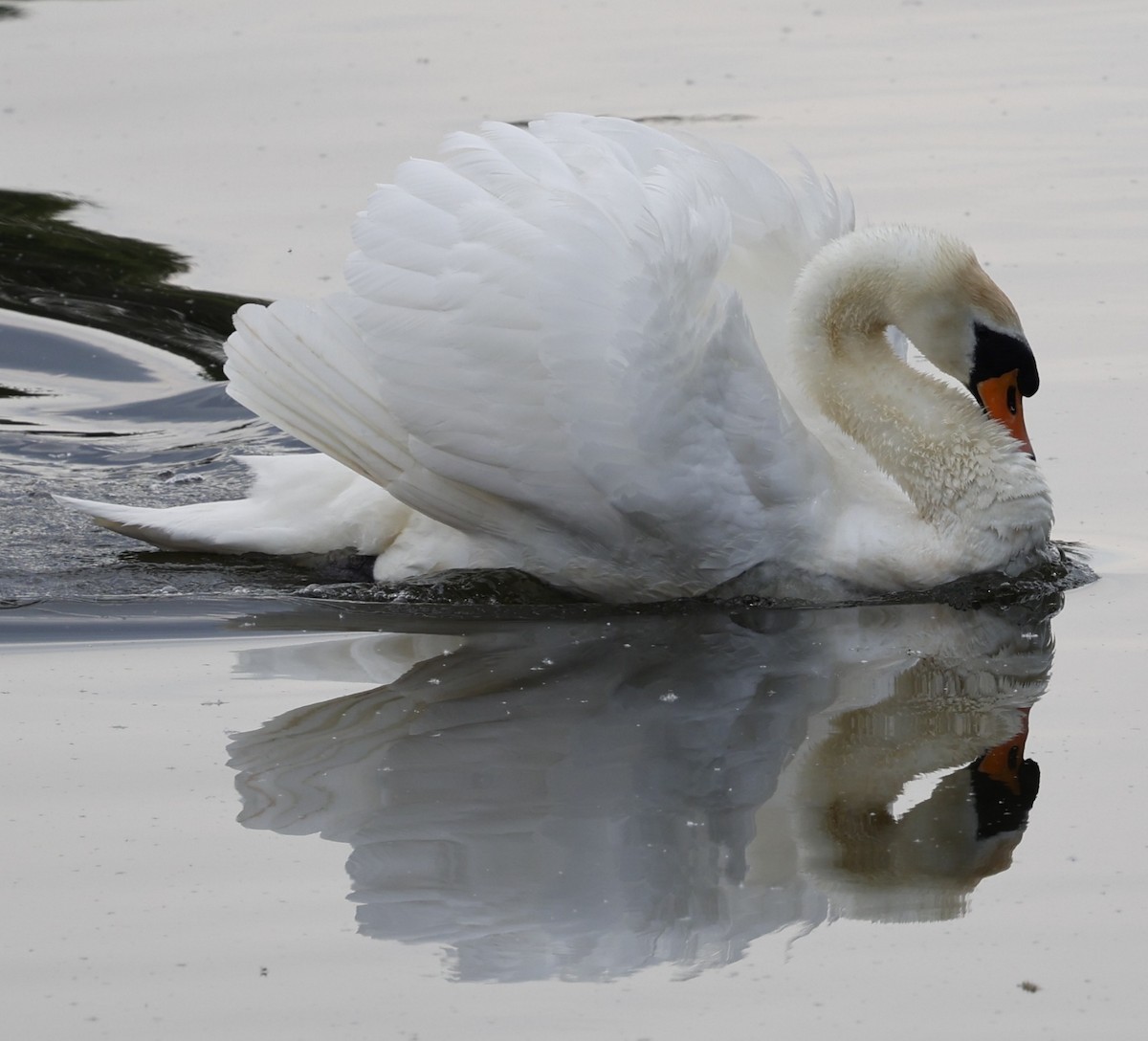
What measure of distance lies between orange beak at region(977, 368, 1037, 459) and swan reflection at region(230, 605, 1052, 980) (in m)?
0.66

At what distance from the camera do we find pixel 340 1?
1432cm

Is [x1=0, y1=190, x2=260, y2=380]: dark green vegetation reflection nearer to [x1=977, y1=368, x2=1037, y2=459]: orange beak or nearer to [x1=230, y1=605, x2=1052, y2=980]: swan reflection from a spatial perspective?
[x1=230, y1=605, x2=1052, y2=980]: swan reflection

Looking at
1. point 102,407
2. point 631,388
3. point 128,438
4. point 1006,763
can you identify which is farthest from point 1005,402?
point 102,407

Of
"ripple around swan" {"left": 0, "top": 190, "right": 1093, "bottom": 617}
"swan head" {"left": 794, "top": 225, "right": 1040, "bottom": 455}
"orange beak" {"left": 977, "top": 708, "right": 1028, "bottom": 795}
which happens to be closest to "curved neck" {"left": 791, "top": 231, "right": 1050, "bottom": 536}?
"swan head" {"left": 794, "top": 225, "right": 1040, "bottom": 455}

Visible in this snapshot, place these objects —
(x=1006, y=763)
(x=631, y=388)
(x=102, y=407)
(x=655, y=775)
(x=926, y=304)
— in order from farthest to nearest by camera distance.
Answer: (x=102, y=407) < (x=926, y=304) < (x=631, y=388) < (x=1006, y=763) < (x=655, y=775)

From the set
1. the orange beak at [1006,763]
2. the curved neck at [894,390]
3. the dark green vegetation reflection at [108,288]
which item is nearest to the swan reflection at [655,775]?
the orange beak at [1006,763]

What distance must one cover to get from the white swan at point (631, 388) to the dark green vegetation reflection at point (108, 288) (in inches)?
97.5

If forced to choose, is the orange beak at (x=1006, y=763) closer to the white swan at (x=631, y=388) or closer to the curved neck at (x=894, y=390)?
the white swan at (x=631, y=388)

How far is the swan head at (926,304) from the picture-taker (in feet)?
22.1

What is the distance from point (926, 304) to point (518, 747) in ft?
7.35

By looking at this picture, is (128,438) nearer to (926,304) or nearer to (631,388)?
(631,388)

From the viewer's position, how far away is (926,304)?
6.80m

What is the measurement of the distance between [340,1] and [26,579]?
27.3 feet

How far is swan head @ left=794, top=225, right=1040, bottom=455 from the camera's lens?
6.74 metres
